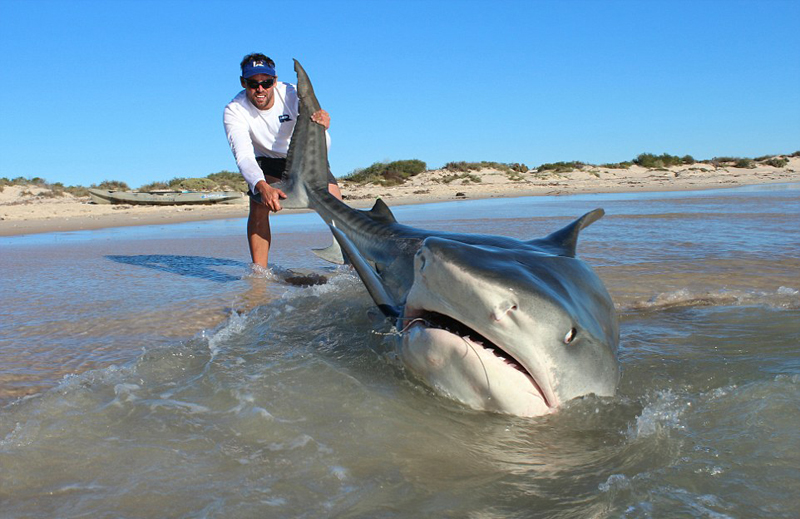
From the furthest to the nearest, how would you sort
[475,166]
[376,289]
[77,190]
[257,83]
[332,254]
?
[475,166] < [77,190] < [257,83] < [332,254] < [376,289]

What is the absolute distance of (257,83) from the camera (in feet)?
18.7

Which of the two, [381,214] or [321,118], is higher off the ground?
[321,118]

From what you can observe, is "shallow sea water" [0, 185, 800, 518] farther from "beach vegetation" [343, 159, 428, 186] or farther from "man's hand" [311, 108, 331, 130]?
"beach vegetation" [343, 159, 428, 186]

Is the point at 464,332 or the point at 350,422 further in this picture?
the point at 350,422

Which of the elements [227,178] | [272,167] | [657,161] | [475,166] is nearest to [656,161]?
[657,161]

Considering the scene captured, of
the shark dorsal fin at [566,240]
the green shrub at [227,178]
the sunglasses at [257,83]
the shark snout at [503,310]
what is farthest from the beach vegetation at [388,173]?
the shark snout at [503,310]

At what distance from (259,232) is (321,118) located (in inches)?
54.4

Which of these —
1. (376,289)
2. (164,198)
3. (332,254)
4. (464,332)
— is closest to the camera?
(464,332)

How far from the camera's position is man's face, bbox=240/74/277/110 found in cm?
568

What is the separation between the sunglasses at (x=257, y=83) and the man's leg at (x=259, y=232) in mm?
1034

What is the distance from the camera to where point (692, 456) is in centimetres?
185

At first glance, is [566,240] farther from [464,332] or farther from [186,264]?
[186,264]

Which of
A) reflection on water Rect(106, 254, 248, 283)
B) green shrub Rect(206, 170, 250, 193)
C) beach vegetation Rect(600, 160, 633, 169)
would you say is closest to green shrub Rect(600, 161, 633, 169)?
beach vegetation Rect(600, 160, 633, 169)

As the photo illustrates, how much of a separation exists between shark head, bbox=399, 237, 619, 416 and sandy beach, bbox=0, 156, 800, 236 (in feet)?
37.9
